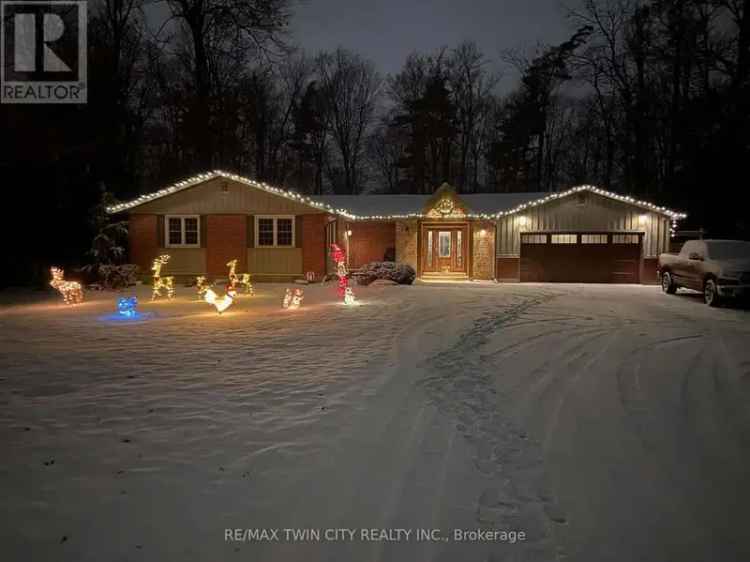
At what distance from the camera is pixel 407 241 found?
24.1m

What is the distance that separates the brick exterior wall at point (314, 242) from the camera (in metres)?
20.0

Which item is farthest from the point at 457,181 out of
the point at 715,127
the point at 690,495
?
the point at 690,495

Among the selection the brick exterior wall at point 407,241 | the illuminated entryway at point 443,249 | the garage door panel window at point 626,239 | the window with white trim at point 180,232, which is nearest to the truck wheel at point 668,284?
the garage door panel window at point 626,239

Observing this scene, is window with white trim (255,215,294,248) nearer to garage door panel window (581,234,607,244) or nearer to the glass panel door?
the glass panel door

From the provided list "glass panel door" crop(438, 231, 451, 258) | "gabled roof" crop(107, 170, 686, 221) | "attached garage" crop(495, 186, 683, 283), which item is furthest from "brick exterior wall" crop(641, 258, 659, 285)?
"glass panel door" crop(438, 231, 451, 258)

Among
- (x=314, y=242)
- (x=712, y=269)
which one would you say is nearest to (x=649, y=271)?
(x=712, y=269)

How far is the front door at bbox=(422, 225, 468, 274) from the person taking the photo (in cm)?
2398

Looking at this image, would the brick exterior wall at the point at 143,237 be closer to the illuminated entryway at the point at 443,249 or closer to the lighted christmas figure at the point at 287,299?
the lighted christmas figure at the point at 287,299

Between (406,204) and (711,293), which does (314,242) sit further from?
(711,293)

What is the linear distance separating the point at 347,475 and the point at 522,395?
2.68 metres

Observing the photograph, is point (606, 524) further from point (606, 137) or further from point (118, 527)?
point (606, 137)

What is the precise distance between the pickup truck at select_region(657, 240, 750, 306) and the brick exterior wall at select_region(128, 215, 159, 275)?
18985 mm

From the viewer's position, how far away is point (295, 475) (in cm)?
386

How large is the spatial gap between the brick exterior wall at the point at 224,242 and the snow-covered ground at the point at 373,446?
11.2 meters
